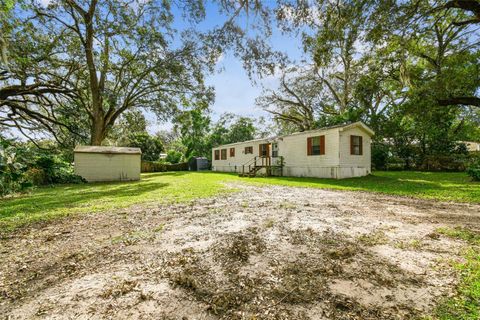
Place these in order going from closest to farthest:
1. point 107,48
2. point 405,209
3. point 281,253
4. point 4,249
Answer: point 281,253 < point 4,249 < point 405,209 < point 107,48

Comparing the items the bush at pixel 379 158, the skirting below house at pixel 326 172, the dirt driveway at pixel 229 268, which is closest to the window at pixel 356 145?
the skirting below house at pixel 326 172

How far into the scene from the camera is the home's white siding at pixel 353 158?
14.3 metres

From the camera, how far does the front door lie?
779 inches

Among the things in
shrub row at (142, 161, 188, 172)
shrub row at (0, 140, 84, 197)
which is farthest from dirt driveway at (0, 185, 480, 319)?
shrub row at (142, 161, 188, 172)

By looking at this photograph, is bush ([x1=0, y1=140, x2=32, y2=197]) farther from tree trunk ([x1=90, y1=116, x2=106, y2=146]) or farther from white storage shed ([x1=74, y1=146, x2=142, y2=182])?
tree trunk ([x1=90, y1=116, x2=106, y2=146])

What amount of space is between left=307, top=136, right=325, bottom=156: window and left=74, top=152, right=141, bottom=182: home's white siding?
457 inches

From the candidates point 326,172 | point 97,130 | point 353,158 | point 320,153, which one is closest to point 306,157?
point 320,153

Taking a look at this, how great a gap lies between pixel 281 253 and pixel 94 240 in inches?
112

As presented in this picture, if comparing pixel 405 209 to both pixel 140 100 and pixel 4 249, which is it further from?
pixel 140 100

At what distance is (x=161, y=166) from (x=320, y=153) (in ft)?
60.7

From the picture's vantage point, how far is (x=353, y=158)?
14.9 m

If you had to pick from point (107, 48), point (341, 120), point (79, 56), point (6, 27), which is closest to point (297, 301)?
point (6, 27)

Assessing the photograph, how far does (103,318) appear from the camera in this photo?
1783mm

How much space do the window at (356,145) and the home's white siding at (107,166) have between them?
13.9m
